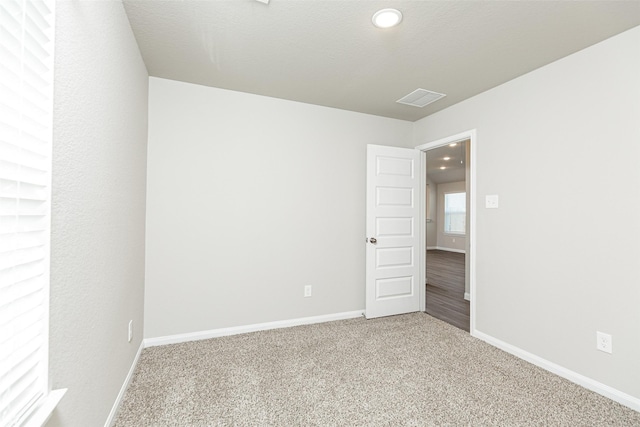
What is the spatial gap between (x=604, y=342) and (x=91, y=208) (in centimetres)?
331

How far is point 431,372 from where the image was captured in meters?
2.23

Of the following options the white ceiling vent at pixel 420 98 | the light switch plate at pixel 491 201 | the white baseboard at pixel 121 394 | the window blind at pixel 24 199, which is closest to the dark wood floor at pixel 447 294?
the light switch plate at pixel 491 201

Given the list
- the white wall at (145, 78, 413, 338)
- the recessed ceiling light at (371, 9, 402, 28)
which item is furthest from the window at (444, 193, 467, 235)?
the recessed ceiling light at (371, 9, 402, 28)

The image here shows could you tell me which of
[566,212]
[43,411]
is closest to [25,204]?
[43,411]

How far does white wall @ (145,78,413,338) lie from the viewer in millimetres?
2695

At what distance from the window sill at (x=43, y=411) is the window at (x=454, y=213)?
33.6 ft

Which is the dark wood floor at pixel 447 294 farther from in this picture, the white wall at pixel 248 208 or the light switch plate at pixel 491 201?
the light switch plate at pixel 491 201

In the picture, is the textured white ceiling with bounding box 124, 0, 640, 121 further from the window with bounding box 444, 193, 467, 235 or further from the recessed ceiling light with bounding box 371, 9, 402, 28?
the window with bounding box 444, 193, 467, 235

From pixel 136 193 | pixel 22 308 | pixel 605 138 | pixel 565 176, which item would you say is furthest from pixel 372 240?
pixel 22 308

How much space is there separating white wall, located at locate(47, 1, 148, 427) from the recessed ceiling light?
154 centimetres

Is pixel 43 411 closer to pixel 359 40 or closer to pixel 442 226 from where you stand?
pixel 359 40

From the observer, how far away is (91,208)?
4.35ft

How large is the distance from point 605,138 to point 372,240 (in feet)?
7.08

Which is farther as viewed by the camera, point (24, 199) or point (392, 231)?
point (392, 231)
